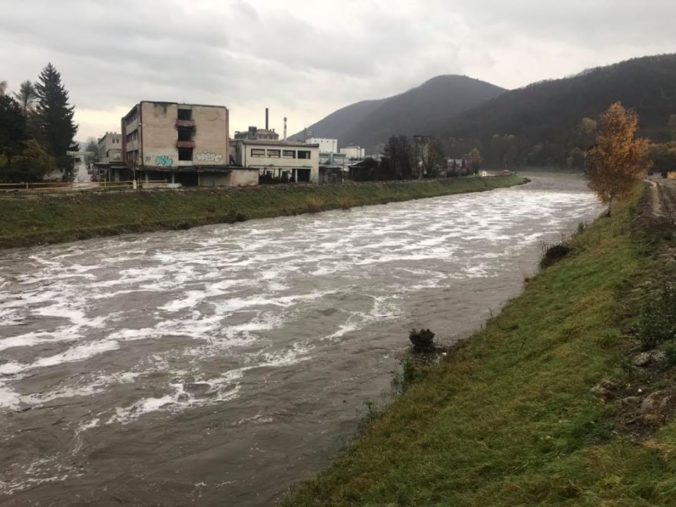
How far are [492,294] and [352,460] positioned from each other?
1283cm

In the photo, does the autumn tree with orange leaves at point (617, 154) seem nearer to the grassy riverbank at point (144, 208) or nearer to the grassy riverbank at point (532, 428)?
the grassy riverbank at point (532, 428)

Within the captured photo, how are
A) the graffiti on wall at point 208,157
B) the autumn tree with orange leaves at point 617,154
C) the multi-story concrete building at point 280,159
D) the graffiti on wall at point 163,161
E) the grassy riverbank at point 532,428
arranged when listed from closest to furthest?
the grassy riverbank at point 532,428, the autumn tree with orange leaves at point 617,154, the graffiti on wall at point 163,161, the graffiti on wall at point 208,157, the multi-story concrete building at point 280,159

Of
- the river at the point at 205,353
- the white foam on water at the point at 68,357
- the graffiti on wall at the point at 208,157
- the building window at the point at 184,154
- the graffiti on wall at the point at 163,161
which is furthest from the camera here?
the graffiti on wall at the point at 208,157

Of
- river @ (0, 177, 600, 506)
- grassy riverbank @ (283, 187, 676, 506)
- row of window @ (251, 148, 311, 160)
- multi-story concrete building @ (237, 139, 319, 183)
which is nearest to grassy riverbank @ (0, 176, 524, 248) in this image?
river @ (0, 177, 600, 506)

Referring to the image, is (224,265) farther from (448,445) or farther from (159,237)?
(448,445)

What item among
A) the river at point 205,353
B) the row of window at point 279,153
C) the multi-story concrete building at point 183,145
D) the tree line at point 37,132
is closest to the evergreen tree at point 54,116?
the tree line at point 37,132

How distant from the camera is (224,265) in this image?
26953mm

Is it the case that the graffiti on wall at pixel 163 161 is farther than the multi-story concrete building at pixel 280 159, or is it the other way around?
the multi-story concrete building at pixel 280 159

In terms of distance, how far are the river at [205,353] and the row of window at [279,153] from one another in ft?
136

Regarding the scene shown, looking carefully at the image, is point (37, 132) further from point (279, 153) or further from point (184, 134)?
point (279, 153)

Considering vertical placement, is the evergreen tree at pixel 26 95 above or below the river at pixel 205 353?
above

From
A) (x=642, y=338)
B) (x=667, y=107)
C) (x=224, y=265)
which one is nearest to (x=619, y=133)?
(x=224, y=265)

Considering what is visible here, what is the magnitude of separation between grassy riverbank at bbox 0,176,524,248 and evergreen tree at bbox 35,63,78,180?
34308mm

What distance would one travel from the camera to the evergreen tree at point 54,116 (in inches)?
2901
